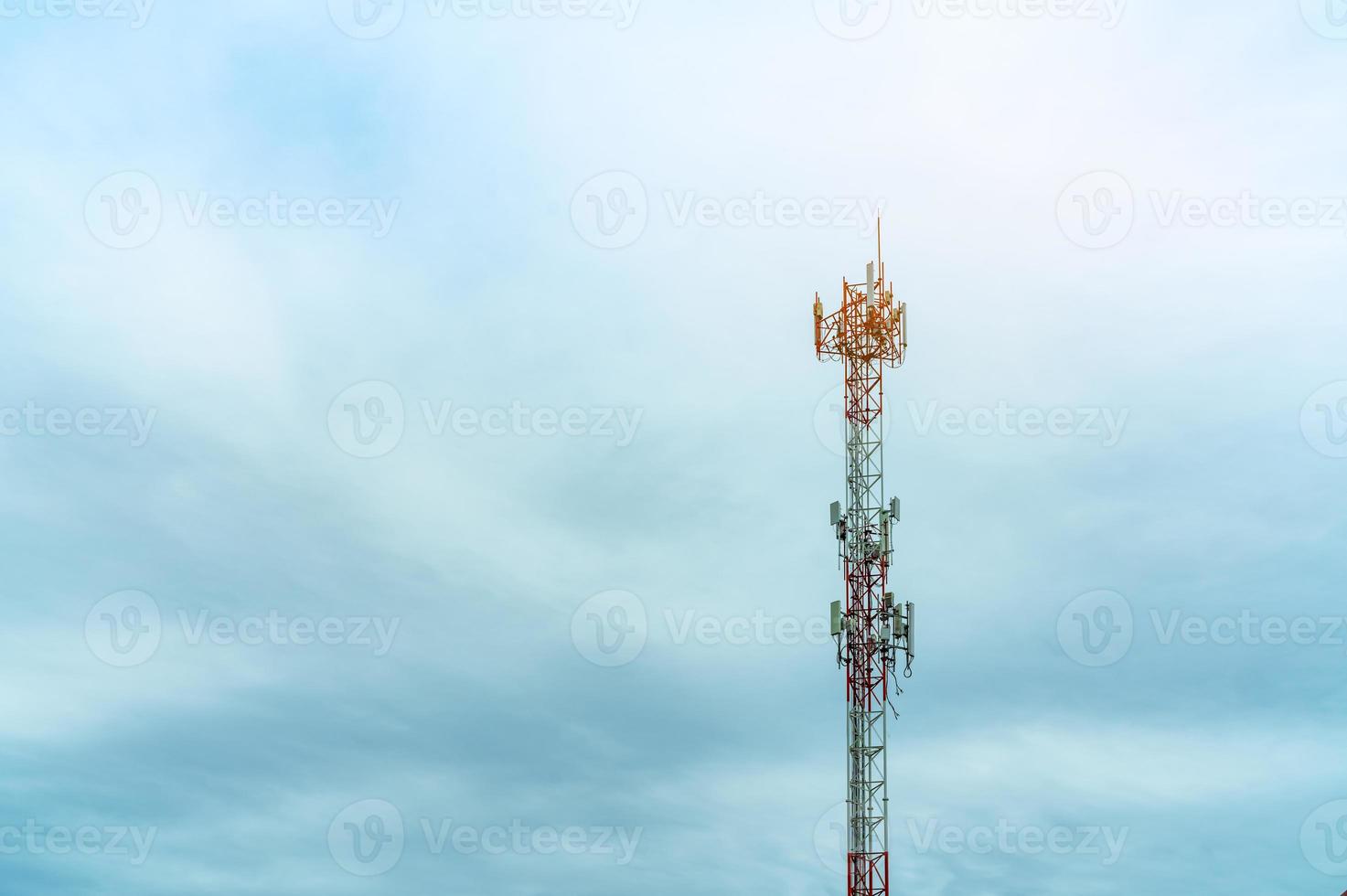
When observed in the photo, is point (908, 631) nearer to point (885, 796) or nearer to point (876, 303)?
point (885, 796)

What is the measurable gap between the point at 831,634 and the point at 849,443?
9408 millimetres

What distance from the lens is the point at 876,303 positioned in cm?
7044

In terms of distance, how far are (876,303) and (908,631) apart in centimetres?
1621

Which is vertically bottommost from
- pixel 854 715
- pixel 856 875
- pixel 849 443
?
pixel 856 875

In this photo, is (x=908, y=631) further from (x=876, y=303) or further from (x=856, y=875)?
(x=876, y=303)

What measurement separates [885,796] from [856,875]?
379 centimetres

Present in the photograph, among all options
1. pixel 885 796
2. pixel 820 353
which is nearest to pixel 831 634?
pixel 885 796

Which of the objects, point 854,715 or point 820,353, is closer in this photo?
point 854,715

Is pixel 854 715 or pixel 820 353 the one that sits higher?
pixel 820 353

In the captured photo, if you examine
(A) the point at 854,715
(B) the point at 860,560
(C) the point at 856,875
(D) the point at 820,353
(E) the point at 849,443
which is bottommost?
(C) the point at 856,875

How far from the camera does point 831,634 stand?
67.9 meters

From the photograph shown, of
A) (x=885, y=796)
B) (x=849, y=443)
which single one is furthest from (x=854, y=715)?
(x=849, y=443)

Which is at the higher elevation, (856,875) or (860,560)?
(860,560)

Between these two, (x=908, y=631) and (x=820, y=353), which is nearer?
(x=908, y=631)
